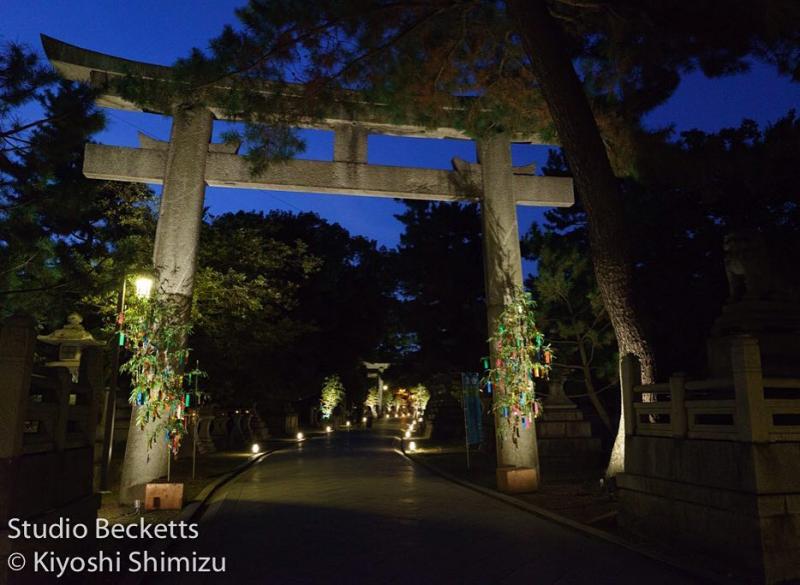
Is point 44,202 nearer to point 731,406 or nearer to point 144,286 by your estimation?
point 144,286

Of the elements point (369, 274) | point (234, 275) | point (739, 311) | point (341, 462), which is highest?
point (369, 274)

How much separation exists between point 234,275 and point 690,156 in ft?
35.7

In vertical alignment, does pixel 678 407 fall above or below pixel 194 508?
above

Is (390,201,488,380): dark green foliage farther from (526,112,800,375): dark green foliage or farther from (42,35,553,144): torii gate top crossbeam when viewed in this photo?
(42,35,553,144): torii gate top crossbeam

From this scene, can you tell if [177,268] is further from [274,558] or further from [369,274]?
[369,274]

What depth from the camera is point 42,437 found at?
5.69m

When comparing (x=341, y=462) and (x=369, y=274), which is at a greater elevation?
(x=369, y=274)

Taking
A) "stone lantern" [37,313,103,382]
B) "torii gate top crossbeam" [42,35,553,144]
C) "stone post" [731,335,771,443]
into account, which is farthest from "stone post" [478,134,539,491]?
"stone lantern" [37,313,103,382]

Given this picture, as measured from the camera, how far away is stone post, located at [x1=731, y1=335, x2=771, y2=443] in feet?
18.2

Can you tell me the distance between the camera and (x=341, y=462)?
59.5 ft

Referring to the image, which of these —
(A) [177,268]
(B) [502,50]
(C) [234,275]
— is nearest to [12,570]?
(A) [177,268]

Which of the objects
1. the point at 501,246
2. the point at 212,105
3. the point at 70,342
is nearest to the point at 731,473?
the point at 501,246

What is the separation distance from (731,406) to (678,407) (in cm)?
84

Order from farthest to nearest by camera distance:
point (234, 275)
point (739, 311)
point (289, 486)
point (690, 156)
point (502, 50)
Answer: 1. point (234, 275)
2. point (289, 486)
3. point (502, 50)
4. point (690, 156)
5. point (739, 311)
